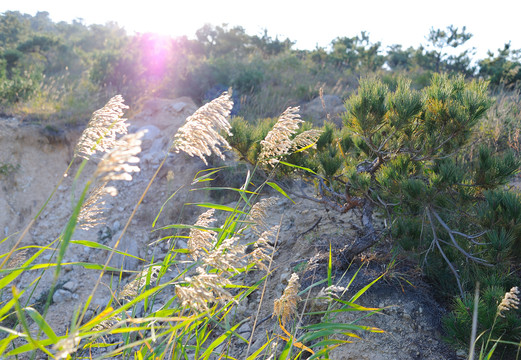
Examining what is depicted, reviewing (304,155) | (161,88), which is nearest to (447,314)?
(304,155)

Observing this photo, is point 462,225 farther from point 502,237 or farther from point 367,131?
point 367,131

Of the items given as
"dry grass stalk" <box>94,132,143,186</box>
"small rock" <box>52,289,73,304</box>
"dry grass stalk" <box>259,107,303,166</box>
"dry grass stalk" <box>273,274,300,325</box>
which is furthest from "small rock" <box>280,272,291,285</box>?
"small rock" <box>52,289,73,304</box>

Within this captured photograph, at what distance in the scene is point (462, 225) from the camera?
137 inches

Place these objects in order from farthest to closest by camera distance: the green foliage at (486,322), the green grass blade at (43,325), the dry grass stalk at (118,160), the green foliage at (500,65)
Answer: the green foliage at (500,65) < the green foliage at (486,322) < the green grass blade at (43,325) < the dry grass stalk at (118,160)

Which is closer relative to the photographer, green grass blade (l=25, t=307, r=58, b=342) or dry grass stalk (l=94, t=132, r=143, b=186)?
dry grass stalk (l=94, t=132, r=143, b=186)

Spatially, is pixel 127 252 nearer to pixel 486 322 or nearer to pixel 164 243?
pixel 164 243

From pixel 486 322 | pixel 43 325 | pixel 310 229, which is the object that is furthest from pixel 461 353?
pixel 43 325

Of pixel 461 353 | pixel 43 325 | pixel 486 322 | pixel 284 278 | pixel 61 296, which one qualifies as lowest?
pixel 61 296

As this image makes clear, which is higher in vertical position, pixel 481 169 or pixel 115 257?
pixel 481 169

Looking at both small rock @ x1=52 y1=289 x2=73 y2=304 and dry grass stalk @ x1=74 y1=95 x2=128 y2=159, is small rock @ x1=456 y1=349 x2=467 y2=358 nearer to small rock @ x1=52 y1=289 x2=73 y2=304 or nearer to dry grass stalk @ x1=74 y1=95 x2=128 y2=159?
dry grass stalk @ x1=74 y1=95 x2=128 y2=159

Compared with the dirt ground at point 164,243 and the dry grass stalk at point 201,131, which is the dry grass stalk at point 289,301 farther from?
the dry grass stalk at point 201,131

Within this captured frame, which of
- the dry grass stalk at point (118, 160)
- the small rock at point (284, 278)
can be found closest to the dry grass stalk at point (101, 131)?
the dry grass stalk at point (118, 160)

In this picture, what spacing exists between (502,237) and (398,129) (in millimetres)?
1118

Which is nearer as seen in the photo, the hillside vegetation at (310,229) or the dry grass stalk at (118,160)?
the dry grass stalk at (118,160)
